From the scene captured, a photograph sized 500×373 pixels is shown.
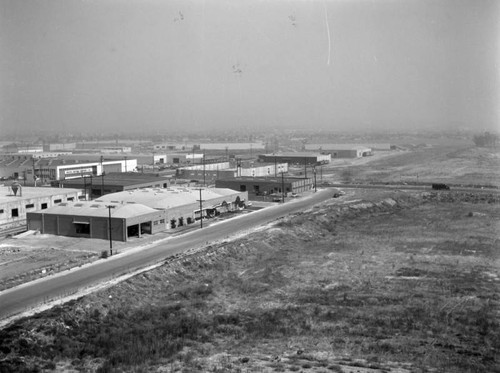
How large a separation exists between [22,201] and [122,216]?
13.5 meters

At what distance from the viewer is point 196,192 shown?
48.7 m

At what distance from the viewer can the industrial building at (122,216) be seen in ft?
120

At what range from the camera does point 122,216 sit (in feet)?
120

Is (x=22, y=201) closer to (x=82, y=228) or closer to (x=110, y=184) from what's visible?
(x=82, y=228)

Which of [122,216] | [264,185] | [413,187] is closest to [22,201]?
[122,216]

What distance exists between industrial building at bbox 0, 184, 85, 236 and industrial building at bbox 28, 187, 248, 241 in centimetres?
390

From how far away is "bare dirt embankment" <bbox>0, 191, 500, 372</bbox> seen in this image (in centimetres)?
1720

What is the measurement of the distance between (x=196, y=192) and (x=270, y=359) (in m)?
32.3

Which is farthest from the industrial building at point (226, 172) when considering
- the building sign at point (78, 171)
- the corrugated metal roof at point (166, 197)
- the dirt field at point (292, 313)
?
the dirt field at point (292, 313)

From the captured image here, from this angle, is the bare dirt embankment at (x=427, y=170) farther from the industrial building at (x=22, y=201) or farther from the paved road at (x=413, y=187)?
the industrial building at (x=22, y=201)

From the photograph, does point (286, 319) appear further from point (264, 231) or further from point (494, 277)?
point (264, 231)

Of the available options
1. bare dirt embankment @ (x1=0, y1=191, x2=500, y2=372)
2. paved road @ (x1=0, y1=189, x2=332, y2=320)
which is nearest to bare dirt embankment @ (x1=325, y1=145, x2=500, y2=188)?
paved road @ (x1=0, y1=189, x2=332, y2=320)

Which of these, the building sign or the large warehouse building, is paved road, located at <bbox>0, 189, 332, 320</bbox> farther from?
the building sign

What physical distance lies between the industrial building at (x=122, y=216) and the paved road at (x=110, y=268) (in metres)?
2.60
